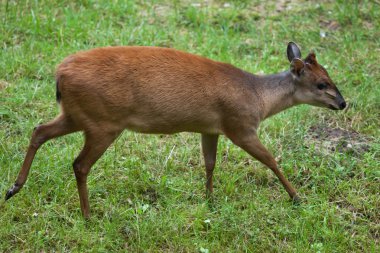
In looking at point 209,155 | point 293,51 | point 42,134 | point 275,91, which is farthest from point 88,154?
point 293,51

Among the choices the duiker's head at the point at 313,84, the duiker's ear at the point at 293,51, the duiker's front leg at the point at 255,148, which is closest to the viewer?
the duiker's front leg at the point at 255,148

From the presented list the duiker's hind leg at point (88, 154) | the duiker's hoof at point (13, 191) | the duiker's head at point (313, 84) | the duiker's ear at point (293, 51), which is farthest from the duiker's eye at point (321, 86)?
the duiker's hoof at point (13, 191)

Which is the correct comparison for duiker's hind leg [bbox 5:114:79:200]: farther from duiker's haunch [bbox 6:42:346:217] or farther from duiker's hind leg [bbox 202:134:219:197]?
duiker's hind leg [bbox 202:134:219:197]

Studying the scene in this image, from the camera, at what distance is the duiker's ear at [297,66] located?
20.4 ft

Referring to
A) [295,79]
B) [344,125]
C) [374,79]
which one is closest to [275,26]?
[374,79]

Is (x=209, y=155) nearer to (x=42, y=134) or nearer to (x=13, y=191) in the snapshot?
(x=42, y=134)

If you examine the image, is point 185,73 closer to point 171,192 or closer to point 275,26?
point 171,192

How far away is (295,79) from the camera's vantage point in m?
6.35

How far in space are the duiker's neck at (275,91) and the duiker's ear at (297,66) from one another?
0.24 feet

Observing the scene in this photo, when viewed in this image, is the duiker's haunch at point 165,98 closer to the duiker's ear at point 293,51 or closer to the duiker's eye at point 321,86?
the duiker's eye at point 321,86

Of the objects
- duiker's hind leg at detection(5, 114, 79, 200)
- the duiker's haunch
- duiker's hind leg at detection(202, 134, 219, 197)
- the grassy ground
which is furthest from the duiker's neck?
duiker's hind leg at detection(5, 114, 79, 200)

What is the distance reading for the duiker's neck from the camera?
626 centimetres

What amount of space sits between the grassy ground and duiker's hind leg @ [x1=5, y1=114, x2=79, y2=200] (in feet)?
0.66

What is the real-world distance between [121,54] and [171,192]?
1.28m
